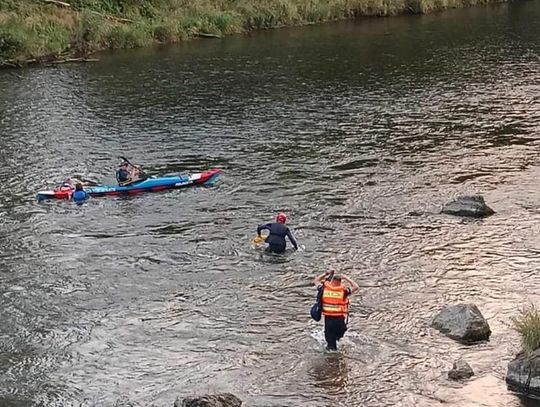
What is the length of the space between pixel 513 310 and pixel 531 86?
94.5 ft

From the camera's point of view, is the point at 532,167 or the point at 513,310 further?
the point at 532,167

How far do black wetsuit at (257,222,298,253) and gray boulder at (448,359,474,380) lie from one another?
7973 mm

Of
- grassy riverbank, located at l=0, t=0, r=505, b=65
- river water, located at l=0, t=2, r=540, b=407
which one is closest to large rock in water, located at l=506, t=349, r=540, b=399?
river water, located at l=0, t=2, r=540, b=407

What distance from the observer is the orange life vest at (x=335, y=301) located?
1880cm

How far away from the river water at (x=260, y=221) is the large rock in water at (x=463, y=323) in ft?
1.09

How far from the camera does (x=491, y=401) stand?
16.8 m

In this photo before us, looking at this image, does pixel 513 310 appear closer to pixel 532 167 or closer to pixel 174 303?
pixel 174 303

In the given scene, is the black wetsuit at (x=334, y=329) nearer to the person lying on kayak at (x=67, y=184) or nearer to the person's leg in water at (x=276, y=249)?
the person's leg in water at (x=276, y=249)

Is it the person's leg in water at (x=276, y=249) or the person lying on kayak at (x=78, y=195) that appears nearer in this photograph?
the person's leg in water at (x=276, y=249)

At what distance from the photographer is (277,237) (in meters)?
24.8

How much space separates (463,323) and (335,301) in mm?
3150

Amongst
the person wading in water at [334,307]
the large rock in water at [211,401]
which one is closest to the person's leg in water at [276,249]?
the person wading in water at [334,307]

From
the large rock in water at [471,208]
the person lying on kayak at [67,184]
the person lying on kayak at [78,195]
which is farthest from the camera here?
the person lying on kayak at [67,184]

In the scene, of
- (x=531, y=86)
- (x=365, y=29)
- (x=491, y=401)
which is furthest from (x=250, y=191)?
(x=365, y=29)
